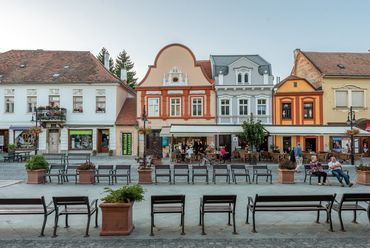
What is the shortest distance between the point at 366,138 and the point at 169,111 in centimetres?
1883

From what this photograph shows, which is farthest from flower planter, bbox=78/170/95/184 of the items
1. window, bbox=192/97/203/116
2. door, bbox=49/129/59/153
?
door, bbox=49/129/59/153

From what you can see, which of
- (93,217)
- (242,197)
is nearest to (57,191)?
(93,217)

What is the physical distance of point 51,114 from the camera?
25.5 meters

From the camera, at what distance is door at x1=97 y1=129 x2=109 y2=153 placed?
26.6 metres

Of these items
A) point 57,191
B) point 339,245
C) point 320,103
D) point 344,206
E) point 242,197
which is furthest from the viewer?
point 320,103

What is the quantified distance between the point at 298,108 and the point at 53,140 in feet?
78.8

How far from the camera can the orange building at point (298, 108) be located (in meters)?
25.0

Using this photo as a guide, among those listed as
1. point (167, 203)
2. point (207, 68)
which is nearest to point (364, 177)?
point (167, 203)

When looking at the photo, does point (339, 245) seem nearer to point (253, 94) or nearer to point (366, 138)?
point (253, 94)

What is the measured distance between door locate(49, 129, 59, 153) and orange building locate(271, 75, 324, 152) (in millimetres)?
21189

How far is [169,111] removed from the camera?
84.3 ft

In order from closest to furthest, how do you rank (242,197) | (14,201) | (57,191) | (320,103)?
(14,201) → (242,197) → (57,191) → (320,103)

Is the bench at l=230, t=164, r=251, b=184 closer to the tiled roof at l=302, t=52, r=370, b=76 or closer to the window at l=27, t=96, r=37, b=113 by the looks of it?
the tiled roof at l=302, t=52, r=370, b=76

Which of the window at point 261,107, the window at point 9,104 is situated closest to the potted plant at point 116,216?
the window at point 261,107
